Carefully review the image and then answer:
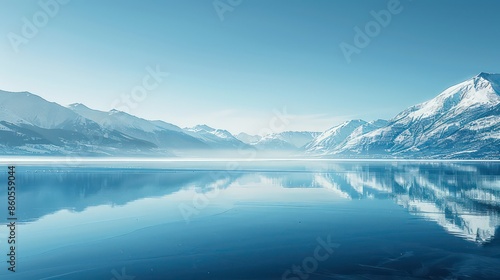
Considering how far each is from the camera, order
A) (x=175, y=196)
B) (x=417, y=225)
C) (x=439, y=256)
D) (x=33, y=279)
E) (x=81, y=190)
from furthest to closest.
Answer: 1. (x=81, y=190)
2. (x=175, y=196)
3. (x=417, y=225)
4. (x=439, y=256)
5. (x=33, y=279)

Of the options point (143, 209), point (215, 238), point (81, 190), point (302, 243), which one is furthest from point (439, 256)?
point (81, 190)

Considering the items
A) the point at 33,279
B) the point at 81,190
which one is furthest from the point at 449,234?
the point at 81,190

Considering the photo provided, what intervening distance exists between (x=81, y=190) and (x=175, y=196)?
22.4 metres

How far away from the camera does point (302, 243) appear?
30391mm

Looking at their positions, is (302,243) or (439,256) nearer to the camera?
(439,256)

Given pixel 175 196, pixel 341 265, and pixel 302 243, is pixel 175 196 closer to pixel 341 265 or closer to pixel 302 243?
pixel 302 243

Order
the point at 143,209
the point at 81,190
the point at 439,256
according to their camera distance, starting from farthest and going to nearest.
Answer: the point at 81,190
the point at 143,209
the point at 439,256

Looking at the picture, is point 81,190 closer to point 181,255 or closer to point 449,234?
point 181,255

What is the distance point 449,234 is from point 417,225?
4476 mm

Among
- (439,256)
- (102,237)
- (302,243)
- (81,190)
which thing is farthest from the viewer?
(81,190)

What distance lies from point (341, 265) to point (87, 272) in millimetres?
16385

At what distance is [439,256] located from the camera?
26.1 m

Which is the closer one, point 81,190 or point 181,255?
point 181,255

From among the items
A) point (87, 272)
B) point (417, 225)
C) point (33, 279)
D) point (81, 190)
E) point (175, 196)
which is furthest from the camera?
point (81, 190)
